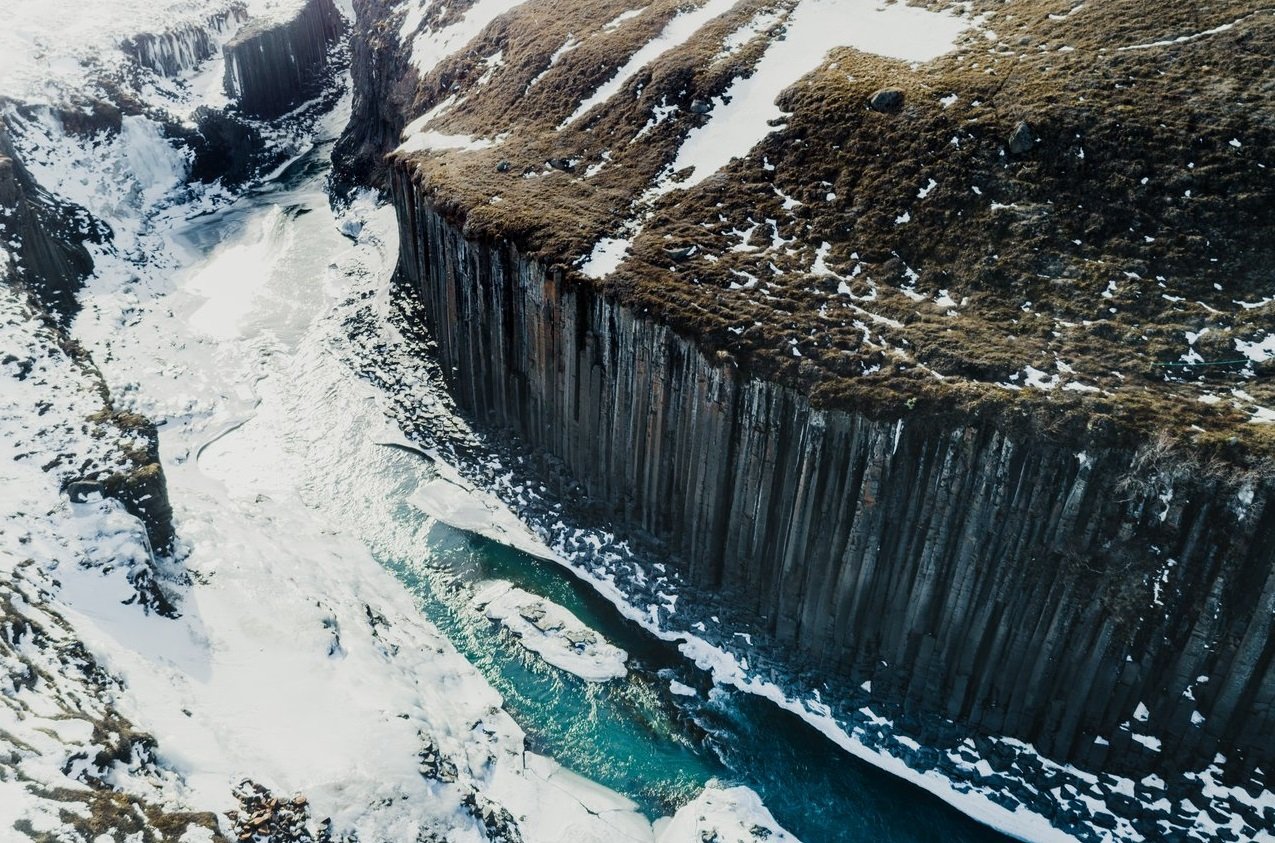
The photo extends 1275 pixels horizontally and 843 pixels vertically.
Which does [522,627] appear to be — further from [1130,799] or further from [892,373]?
[1130,799]

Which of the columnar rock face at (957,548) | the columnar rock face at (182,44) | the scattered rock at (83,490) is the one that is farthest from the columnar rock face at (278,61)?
the scattered rock at (83,490)

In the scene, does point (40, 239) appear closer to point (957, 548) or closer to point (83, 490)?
point (83, 490)

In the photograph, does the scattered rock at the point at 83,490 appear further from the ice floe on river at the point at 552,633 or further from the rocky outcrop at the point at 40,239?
the rocky outcrop at the point at 40,239

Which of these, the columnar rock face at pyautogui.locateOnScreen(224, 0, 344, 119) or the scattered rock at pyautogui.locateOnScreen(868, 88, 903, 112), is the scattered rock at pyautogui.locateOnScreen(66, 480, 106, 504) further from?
the columnar rock face at pyautogui.locateOnScreen(224, 0, 344, 119)

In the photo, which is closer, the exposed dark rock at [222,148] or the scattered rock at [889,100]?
the scattered rock at [889,100]

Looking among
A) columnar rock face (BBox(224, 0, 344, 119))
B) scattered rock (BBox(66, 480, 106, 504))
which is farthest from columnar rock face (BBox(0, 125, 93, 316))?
columnar rock face (BBox(224, 0, 344, 119))
